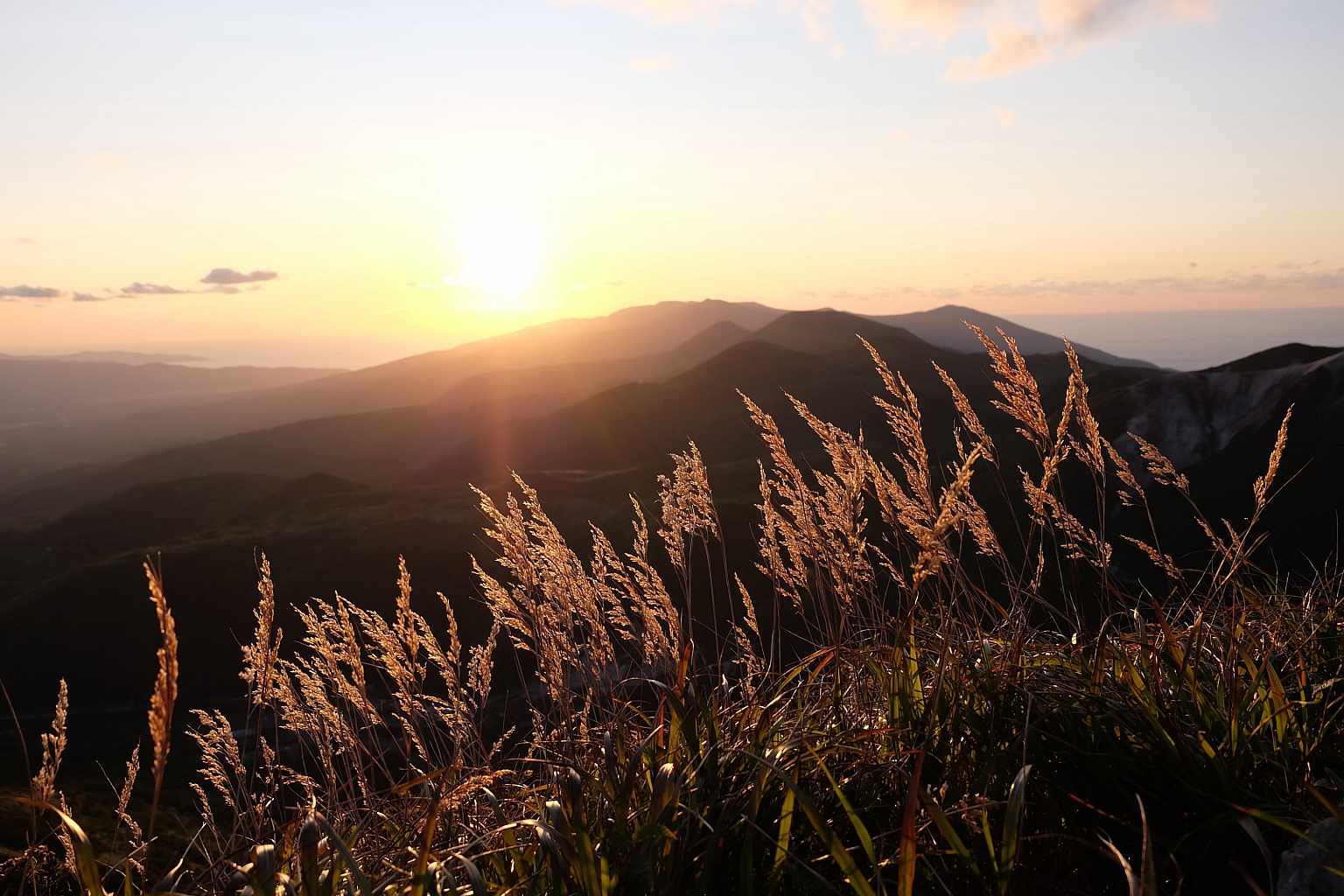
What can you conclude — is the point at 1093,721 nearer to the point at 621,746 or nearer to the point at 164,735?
the point at 621,746

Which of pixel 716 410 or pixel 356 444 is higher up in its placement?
pixel 716 410

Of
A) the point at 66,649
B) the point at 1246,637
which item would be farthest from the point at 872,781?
the point at 66,649

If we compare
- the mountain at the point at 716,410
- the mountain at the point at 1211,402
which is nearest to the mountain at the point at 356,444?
the mountain at the point at 716,410

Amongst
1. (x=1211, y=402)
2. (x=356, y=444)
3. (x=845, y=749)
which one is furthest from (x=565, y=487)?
(x=356, y=444)

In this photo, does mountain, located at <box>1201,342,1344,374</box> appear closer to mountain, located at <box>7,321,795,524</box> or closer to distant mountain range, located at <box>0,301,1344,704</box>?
distant mountain range, located at <box>0,301,1344,704</box>

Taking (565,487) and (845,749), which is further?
(565,487)

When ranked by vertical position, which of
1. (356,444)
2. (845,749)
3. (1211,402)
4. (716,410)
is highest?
(845,749)

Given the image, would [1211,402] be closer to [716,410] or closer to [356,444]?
[716,410]

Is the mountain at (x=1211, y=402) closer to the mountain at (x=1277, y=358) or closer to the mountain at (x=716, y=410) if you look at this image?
the mountain at (x=1277, y=358)

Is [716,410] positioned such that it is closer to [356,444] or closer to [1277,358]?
[1277,358]

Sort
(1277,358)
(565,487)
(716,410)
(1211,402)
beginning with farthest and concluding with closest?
(716,410) < (565,487) < (1277,358) < (1211,402)

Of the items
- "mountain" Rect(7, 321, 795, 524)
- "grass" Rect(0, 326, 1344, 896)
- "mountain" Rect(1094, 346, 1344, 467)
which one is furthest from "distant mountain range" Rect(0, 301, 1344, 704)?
"mountain" Rect(7, 321, 795, 524)

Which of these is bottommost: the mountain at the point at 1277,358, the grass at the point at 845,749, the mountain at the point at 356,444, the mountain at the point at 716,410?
the mountain at the point at 356,444

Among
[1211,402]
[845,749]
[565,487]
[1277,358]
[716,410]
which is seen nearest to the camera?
[845,749]
